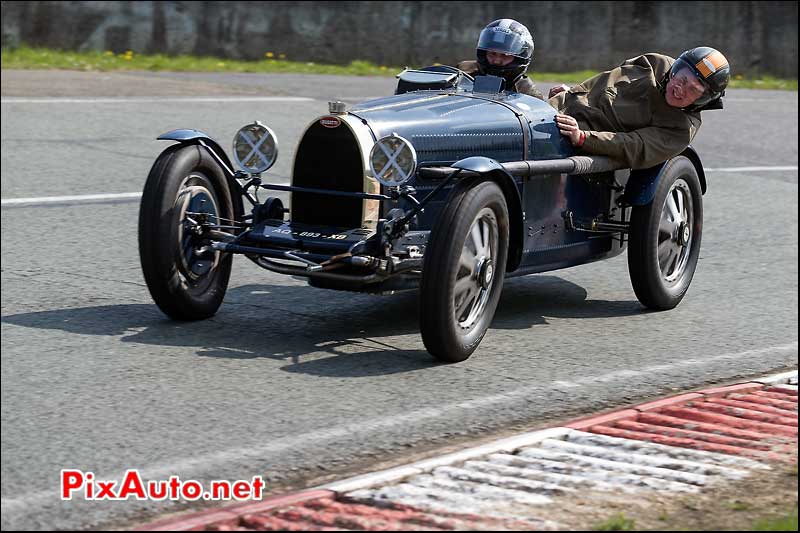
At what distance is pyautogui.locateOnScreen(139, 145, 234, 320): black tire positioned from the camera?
6.34 m

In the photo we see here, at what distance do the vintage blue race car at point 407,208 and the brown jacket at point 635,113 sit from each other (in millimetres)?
154

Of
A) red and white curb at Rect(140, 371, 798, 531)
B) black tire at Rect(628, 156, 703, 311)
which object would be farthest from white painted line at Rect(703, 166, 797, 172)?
red and white curb at Rect(140, 371, 798, 531)

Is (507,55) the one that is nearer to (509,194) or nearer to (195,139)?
(509,194)

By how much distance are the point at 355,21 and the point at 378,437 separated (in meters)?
15.4

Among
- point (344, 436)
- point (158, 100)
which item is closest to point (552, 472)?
point (344, 436)

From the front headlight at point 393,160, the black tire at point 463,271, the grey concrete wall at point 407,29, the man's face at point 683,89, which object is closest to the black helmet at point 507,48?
the man's face at point 683,89

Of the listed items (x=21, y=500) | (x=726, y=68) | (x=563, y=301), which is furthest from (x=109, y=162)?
(x=21, y=500)

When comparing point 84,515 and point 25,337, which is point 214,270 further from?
point 84,515

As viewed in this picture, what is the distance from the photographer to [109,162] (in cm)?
1134

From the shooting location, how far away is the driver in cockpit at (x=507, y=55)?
25.0 ft

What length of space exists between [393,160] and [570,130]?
54.9 inches

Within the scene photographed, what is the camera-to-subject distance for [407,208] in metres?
6.57

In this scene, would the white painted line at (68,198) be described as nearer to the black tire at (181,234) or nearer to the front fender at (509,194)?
the black tire at (181,234)

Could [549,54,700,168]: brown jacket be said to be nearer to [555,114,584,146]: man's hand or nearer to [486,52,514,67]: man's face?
[555,114,584,146]: man's hand
